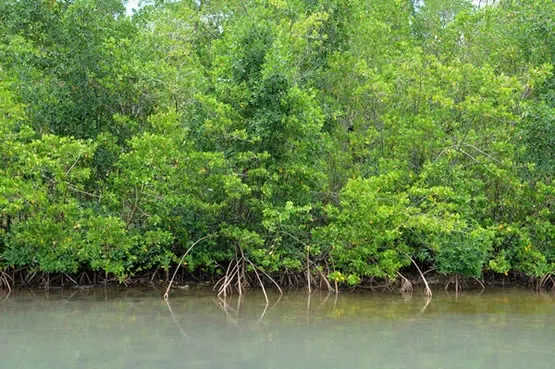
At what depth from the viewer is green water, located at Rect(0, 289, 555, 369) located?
7590mm

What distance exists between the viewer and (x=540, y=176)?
1259 centimetres

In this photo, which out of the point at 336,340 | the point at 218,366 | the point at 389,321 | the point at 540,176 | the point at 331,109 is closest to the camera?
the point at 218,366

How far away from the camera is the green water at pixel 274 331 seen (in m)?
7.59

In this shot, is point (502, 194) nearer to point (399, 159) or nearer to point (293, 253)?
point (399, 159)

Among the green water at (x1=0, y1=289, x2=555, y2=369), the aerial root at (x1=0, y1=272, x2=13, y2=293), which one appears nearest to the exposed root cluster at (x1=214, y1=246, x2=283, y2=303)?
the green water at (x1=0, y1=289, x2=555, y2=369)

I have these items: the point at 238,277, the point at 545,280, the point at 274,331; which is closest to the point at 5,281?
the point at 238,277

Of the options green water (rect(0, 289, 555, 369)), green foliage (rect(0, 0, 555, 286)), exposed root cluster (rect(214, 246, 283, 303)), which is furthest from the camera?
exposed root cluster (rect(214, 246, 283, 303))

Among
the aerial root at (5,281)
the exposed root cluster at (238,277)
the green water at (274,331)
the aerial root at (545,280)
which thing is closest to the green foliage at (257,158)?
the exposed root cluster at (238,277)

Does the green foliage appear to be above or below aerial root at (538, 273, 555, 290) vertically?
above

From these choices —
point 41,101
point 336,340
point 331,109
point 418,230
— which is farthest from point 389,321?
point 41,101

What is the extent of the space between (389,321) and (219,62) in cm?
521

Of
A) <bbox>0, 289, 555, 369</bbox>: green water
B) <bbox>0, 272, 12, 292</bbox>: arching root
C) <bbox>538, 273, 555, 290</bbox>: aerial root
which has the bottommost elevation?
<bbox>0, 289, 555, 369</bbox>: green water

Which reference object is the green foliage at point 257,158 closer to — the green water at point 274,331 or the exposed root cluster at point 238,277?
the exposed root cluster at point 238,277

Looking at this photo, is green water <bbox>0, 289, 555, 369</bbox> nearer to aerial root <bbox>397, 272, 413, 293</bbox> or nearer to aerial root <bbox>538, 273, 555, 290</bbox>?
aerial root <bbox>397, 272, 413, 293</bbox>
